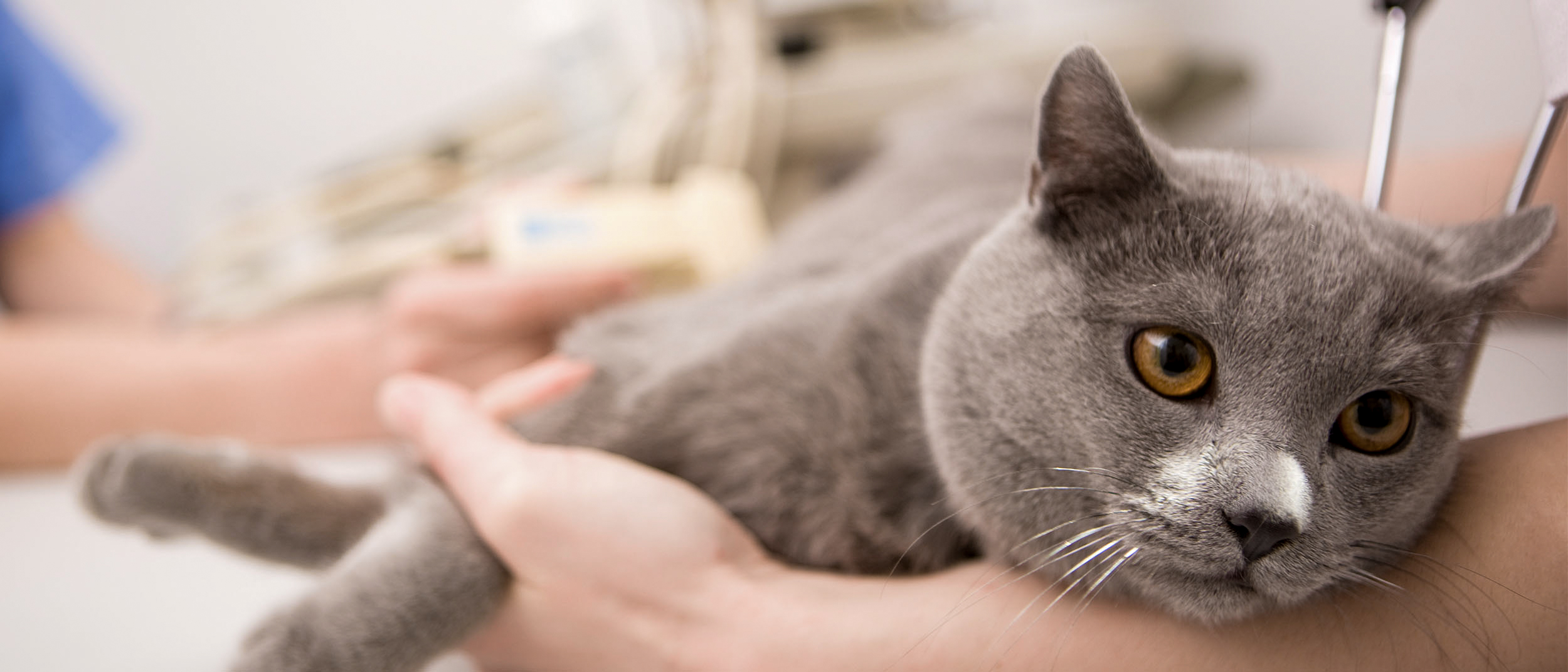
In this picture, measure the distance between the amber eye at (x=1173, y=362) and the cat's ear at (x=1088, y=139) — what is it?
0.33 feet

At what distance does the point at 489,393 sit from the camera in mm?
929

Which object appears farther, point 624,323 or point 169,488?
point 624,323

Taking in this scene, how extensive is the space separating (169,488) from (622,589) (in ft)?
1.42

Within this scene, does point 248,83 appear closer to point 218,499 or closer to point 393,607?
point 218,499

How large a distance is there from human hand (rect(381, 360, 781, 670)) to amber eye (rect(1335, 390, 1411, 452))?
16.3 inches

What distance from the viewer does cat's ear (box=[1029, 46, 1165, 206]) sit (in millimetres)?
528

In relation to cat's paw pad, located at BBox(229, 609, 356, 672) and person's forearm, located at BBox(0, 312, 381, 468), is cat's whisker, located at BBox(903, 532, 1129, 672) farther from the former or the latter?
person's forearm, located at BBox(0, 312, 381, 468)

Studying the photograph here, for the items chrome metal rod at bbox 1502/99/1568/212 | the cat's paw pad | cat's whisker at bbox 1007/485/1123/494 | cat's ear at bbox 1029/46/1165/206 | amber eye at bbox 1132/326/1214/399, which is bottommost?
the cat's paw pad

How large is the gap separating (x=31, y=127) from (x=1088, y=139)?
1.79m

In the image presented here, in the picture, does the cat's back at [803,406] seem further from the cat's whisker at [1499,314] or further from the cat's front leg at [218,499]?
the cat's whisker at [1499,314]

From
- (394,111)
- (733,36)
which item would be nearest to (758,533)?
(733,36)

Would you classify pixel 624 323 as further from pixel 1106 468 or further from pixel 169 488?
pixel 1106 468

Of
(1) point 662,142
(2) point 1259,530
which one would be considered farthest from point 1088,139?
(1) point 662,142

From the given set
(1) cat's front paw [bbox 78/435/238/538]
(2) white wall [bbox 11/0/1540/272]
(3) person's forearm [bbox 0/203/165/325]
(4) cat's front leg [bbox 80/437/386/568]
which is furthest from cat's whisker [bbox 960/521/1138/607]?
(2) white wall [bbox 11/0/1540/272]
